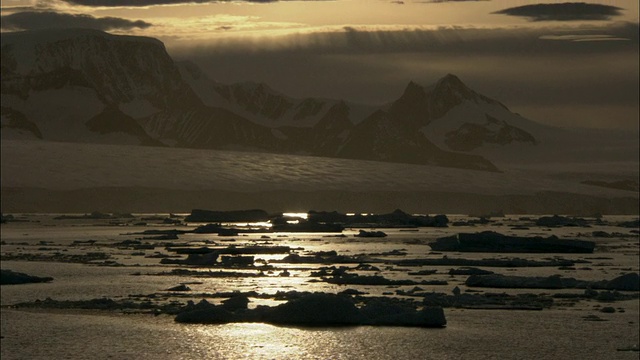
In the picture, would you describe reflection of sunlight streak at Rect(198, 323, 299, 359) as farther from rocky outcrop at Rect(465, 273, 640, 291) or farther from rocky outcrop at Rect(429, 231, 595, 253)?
rocky outcrop at Rect(429, 231, 595, 253)

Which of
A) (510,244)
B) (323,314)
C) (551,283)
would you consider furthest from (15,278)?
(510,244)

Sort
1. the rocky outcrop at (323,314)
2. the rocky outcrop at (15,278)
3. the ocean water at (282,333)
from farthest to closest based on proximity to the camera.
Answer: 1. the rocky outcrop at (15,278)
2. the rocky outcrop at (323,314)
3. the ocean water at (282,333)

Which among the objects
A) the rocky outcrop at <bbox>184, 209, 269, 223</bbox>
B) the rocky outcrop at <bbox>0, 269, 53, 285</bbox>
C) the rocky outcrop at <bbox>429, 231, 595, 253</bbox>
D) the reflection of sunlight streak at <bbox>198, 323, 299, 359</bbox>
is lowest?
the rocky outcrop at <bbox>184, 209, 269, 223</bbox>

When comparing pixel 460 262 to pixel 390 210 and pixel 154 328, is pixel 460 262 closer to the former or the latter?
pixel 154 328

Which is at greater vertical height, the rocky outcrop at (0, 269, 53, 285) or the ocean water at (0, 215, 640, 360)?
the ocean water at (0, 215, 640, 360)

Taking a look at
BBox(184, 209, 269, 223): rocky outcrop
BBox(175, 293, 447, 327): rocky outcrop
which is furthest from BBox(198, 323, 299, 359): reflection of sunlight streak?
BBox(184, 209, 269, 223): rocky outcrop

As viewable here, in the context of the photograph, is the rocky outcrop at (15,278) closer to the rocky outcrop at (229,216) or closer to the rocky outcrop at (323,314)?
the rocky outcrop at (323,314)

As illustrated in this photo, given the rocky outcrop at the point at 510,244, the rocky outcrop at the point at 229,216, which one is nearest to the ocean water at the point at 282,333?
the rocky outcrop at the point at 510,244

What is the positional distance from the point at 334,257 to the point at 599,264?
27.7ft

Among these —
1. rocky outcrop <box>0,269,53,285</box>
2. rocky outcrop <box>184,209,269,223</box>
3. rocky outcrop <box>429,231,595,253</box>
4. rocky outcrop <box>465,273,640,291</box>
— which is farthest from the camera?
rocky outcrop <box>184,209,269,223</box>

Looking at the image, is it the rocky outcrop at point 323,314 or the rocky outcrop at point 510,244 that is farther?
the rocky outcrop at point 510,244

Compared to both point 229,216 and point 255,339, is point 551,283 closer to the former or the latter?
point 255,339

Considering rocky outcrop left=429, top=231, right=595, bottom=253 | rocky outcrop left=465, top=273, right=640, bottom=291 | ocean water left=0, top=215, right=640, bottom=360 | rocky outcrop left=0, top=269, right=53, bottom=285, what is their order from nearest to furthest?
1. ocean water left=0, top=215, right=640, bottom=360
2. rocky outcrop left=465, top=273, right=640, bottom=291
3. rocky outcrop left=0, top=269, right=53, bottom=285
4. rocky outcrop left=429, top=231, right=595, bottom=253

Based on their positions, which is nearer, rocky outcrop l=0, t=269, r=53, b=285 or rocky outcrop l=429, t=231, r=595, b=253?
rocky outcrop l=0, t=269, r=53, b=285
